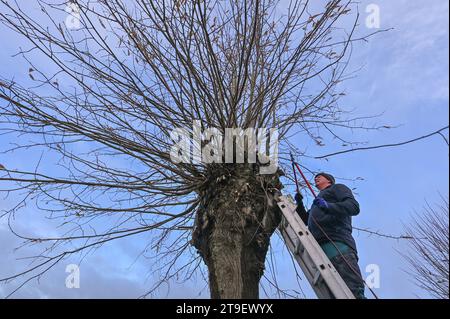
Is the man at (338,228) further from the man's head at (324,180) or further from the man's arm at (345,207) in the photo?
the man's head at (324,180)

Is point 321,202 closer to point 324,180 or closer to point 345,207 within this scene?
point 345,207

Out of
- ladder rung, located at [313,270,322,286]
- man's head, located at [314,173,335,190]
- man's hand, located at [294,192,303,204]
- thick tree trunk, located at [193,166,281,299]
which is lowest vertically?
ladder rung, located at [313,270,322,286]

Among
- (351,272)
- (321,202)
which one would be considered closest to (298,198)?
(321,202)

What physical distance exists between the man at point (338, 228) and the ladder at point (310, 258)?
1.04 ft

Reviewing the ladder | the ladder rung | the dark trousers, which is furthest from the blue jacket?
the ladder rung

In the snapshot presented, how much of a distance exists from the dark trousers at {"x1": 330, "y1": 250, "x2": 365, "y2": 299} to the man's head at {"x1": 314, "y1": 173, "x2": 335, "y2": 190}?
926 millimetres

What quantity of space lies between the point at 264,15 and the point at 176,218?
2540mm

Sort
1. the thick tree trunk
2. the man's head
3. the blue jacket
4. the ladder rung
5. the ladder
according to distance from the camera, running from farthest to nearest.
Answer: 1. the man's head
2. the blue jacket
3. the thick tree trunk
4. the ladder rung
5. the ladder

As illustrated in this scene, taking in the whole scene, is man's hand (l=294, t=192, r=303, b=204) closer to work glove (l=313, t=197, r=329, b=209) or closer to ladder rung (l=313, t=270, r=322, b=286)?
work glove (l=313, t=197, r=329, b=209)

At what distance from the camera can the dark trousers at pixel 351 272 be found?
3662 millimetres

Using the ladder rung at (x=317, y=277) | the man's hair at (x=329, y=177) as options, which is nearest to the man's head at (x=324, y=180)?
the man's hair at (x=329, y=177)

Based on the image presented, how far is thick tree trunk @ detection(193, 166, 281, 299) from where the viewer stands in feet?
11.0
